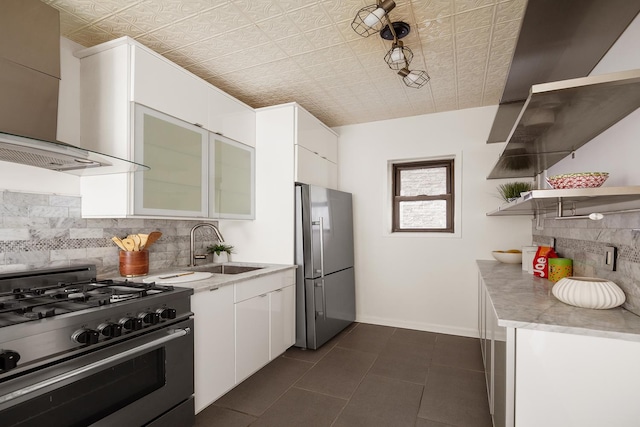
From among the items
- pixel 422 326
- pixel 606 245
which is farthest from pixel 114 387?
pixel 422 326

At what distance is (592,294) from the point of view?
143 cm

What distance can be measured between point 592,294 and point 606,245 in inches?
16.5

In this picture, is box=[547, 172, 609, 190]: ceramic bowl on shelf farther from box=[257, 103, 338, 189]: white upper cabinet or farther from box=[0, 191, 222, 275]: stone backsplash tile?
box=[0, 191, 222, 275]: stone backsplash tile

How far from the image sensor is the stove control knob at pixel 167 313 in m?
1.70

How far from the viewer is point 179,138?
7.61 feet

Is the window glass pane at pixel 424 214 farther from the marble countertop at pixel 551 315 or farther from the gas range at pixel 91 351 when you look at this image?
the gas range at pixel 91 351

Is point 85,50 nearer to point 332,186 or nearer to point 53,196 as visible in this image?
point 53,196

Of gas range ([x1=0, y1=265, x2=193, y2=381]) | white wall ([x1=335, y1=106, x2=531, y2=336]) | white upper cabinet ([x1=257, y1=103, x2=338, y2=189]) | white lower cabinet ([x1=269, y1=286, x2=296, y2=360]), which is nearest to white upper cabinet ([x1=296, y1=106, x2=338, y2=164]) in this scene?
white upper cabinet ([x1=257, y1=103, x2=338, y2=189])

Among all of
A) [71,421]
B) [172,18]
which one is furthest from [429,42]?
[71,421]

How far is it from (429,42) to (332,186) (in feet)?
6.33

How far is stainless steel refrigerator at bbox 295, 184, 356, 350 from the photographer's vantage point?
303cm

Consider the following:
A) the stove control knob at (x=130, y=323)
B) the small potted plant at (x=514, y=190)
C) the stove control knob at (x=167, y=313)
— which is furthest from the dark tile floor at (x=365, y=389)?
the small potted plant at (x=514, y=190)

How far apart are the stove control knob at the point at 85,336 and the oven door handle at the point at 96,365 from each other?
0.11 metres

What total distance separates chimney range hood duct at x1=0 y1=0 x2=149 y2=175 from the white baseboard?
10.0ft
